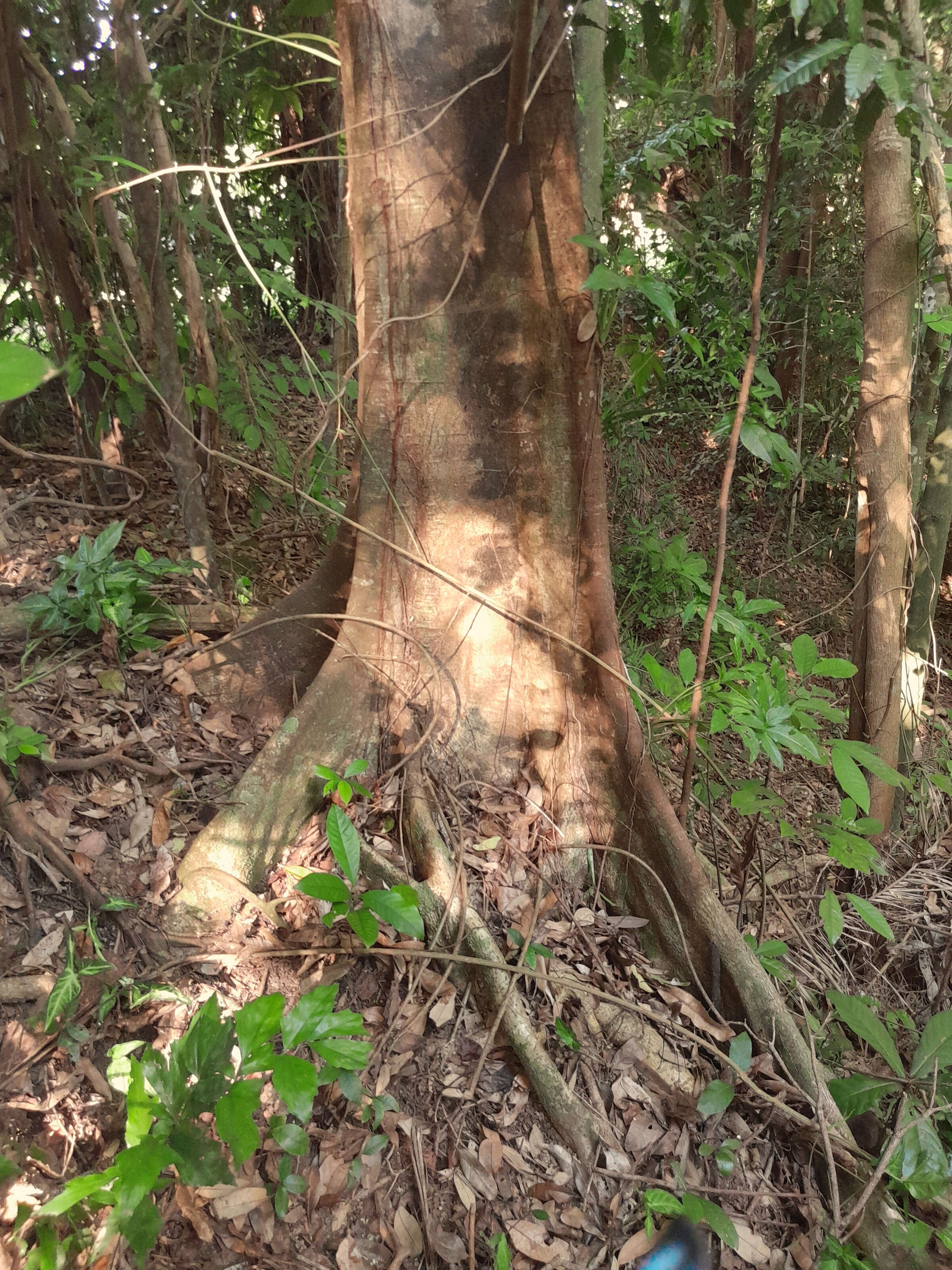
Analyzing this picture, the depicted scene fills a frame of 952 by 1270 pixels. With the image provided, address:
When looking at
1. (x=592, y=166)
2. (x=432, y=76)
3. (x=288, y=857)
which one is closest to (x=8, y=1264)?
(x=288, y=857)

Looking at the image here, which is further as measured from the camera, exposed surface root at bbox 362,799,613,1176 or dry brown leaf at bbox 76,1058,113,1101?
exposed surface root at bbox 362,799,613,1176

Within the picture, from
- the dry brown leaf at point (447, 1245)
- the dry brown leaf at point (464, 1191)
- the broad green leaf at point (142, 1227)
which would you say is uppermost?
the broad green leaf at point (142, 1227)

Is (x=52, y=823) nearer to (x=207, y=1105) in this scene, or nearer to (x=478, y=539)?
(x=207, y=1105)

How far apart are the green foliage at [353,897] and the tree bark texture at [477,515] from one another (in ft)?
1.20

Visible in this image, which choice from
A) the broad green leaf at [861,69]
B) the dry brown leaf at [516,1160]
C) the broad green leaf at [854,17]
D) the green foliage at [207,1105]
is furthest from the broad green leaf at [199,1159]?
the broad green leaf at [854,17]

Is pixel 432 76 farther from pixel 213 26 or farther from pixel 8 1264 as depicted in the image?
pixel 8 1264

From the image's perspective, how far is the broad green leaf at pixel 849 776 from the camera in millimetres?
2291

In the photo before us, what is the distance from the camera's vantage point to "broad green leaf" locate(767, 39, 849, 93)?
1477 mm

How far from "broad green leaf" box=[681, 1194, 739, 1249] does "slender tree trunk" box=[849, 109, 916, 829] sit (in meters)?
1.76

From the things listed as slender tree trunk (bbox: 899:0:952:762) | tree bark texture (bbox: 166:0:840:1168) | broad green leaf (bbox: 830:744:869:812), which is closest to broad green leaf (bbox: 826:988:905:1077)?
tree bark texture (bbox: 166:0:840:1168)

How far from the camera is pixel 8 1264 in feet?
4.58

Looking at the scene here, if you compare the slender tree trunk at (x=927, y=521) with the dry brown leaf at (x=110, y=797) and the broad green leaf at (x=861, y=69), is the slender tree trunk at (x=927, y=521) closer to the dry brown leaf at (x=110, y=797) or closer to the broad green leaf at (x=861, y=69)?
the broad green leaf at (x=861, y=69)

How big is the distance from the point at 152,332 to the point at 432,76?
1.60 metres

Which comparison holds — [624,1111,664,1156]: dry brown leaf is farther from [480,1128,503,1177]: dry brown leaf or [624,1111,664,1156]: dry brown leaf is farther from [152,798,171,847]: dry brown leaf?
[152,798,171,847]: dry brown leaf
